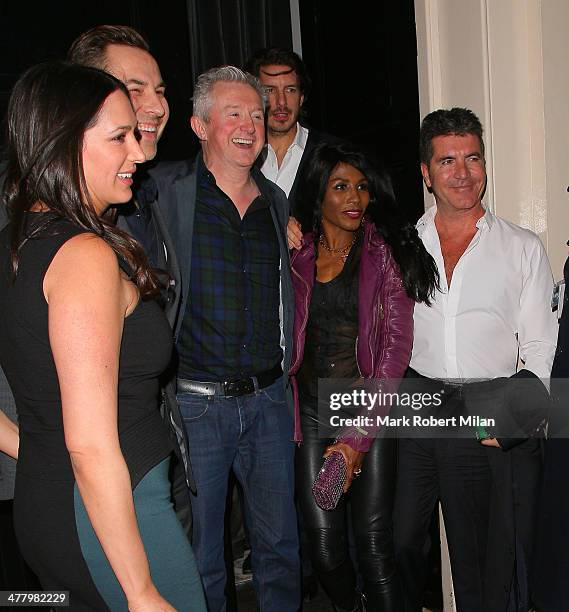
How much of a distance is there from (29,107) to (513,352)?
1.84m

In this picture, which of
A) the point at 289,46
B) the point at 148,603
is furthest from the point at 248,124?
the point at 289,46

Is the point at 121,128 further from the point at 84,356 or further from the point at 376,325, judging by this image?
the point at 376,325

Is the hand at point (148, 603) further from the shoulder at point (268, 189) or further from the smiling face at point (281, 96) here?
the smiling face at point (281, 96)

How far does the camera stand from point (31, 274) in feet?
4.44

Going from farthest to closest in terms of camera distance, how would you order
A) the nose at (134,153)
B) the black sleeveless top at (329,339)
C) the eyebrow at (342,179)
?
the eyebrow at (342,179) < the black sleeveless top at (329,339) < the nose at (134,153)

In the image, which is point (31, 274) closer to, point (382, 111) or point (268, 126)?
point (268, 126)

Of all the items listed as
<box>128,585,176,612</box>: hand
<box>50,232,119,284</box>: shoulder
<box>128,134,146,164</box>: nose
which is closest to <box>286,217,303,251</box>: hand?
<box>128,134,146,164</box>: nose

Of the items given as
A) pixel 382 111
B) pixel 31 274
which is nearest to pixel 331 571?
pixel 31 274

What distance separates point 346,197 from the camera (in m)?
2.84

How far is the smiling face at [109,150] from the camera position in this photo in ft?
4.75

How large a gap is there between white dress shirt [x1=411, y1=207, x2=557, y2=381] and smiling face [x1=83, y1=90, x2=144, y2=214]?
4.74 ft

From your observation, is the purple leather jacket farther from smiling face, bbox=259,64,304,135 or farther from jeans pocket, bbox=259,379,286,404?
smiling face, bbox=259,64,304,135

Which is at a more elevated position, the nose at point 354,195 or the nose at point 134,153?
the nose at point 134,153

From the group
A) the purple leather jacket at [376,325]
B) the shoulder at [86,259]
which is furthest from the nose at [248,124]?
the shoulder at [86,259]
